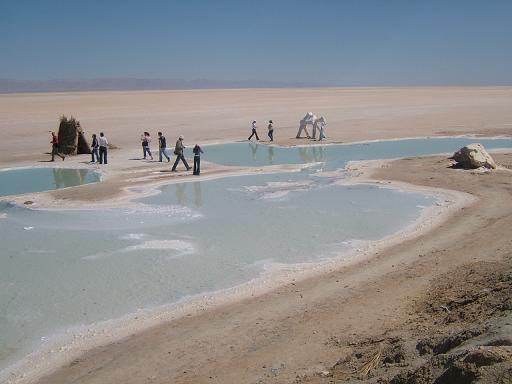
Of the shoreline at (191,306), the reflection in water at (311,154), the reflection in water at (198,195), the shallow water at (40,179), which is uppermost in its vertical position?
the reflection in water at (311,154)

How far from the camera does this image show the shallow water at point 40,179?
18567mm

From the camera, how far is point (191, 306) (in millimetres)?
8625

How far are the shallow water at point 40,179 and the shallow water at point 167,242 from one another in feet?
9.48

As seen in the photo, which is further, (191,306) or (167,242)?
(167,242)

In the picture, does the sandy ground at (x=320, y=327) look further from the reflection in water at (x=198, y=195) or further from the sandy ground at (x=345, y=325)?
the reflection in water at (x=198, y=195)

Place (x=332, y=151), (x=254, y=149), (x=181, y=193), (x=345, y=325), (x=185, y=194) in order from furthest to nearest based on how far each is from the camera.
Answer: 1. (x=254, y=149)
2. (x=332, y=151)
3. (x=181, y=193)
4. (x=185, y=194)
5. (x=345, y=325)

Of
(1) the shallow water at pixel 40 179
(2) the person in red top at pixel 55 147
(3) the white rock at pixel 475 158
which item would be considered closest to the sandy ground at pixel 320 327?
(3) the white rock at pixel 475 158

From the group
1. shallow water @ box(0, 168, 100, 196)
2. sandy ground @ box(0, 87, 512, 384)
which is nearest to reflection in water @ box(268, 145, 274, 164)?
shallow water @ box(0, 168, 100, 196)

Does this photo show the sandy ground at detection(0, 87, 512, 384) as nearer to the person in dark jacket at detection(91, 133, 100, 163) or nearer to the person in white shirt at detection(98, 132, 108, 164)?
the person in white shirt at detection(98, 132, 108, 164)

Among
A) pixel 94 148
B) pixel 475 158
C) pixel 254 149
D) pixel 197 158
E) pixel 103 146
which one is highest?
pixel 103 146

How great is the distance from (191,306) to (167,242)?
3526mm

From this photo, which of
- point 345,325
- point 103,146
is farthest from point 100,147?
point 345,325

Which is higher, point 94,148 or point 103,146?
point 103,146

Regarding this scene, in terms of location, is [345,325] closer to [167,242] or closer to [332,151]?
[167,242]
